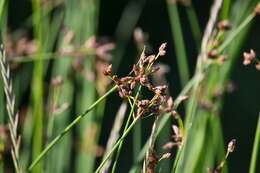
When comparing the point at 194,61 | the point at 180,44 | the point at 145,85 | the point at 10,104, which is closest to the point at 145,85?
the point at 145,85

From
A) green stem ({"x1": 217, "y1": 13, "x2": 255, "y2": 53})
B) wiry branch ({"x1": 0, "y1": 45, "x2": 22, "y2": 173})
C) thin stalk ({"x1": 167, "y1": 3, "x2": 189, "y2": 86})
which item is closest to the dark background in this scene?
thin stalk ({"x1": 167, "y1": 3, "x2": 189, "y2": 86})

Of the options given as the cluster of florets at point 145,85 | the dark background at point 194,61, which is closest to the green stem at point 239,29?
the cluster of florets at point 145,85

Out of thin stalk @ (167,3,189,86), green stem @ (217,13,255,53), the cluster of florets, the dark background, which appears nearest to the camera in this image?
the cluster of florets

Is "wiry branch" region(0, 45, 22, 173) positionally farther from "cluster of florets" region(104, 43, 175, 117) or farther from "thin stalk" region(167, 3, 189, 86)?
"thin stalk" region(167, 3, 189, 86)

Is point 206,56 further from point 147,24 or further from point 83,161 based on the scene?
point 147,24

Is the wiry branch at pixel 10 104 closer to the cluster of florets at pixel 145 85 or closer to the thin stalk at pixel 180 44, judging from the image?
the cluster of florets at pixel 145 85

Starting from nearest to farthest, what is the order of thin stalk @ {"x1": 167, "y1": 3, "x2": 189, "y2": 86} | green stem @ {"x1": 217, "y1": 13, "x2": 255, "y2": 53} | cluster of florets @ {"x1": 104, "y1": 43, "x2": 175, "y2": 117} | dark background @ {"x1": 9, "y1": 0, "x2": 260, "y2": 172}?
cluster of florets @ {"x1": 104, "y1": 43, "x2": 175, "y2": 117}, green stem @ {"x1": 217, "y1": 13, "x2": 255, "y2": 53}, thin stalk @ {"x1": 167, "y1": 3, "x2": 189, "y2": 86}, dark background @ {"x1": 9, "y1": 0, "x2": 260, "y2": 172}

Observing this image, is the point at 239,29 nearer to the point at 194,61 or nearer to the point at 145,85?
the point at 145,85

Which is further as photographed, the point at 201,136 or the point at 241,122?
the point at 241,122

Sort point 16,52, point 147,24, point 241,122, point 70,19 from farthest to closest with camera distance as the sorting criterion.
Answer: point 147,24, point 241,122, point 70,19, point 16,52

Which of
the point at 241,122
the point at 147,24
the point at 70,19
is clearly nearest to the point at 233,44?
the point at 70,19

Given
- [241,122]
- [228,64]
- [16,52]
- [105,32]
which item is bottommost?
[241,122]
